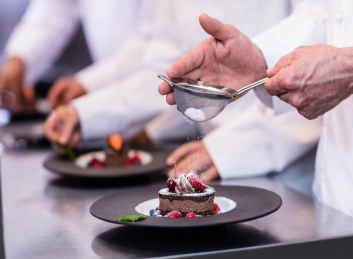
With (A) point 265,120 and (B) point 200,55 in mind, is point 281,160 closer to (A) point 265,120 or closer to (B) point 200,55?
(A) point 265,120

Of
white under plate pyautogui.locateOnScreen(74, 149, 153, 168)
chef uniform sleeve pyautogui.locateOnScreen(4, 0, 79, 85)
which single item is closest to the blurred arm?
chef uniform sleeve pyautogui.locateOnScreen(4, 0, 79, 85)

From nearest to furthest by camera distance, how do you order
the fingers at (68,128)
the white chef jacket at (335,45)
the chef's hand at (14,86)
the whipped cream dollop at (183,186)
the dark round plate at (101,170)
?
the whipped cream dollop at (183,186)
the white chef jacket at (335,45)
the dark round plate at (101,170)
the fingers at (68,128)
the chef's hand at (14,86)

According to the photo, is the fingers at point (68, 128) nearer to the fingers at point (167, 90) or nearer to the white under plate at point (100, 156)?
the white under plate at point (100, 156)

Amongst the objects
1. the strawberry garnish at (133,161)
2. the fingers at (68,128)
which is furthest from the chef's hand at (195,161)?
the fingers at (68,128)

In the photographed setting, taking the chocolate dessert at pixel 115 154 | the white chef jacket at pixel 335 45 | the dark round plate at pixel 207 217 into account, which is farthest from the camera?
the chocolate dessert at pixel 115 154

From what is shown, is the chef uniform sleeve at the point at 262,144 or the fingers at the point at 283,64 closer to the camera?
the fingers at the point at 283,64

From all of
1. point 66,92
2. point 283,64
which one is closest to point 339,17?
point 283,64

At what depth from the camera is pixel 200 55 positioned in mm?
1172

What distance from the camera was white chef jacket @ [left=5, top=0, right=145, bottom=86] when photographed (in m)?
3.13

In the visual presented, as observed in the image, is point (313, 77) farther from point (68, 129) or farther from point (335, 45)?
point (68, 129)

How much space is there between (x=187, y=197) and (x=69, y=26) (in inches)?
110

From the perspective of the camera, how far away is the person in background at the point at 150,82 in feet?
5.98

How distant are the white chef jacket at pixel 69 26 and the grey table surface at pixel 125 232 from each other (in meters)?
2.02

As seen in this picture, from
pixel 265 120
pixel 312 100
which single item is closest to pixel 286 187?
pixel 265 120
